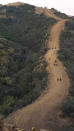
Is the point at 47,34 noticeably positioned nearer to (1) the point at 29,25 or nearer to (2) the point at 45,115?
(1) the point at 29,25

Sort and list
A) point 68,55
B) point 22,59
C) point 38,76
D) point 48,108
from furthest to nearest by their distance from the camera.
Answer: point 22,59 < point 68,55 < point 38,76 < point 48,108

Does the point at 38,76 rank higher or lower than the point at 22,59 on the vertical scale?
lower

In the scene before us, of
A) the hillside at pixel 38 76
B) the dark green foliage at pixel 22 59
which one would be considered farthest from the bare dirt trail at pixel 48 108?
the dark green foliage at pixel 22 59

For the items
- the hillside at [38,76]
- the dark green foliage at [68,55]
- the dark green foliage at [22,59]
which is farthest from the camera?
the dark green foliage at [22,59]

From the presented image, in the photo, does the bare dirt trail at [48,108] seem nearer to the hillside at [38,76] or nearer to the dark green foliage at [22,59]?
the hillside at [38,76]

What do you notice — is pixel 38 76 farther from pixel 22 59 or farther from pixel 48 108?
pixel 22 59

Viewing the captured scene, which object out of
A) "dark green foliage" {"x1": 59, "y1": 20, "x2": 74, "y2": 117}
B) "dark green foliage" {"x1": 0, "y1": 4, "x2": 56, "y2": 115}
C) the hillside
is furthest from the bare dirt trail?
"dark green foliage" {"x1": 0, "y1": 4, "x2": 56, "y2": 115}

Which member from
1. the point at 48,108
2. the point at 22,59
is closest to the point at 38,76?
the point at 48,108
